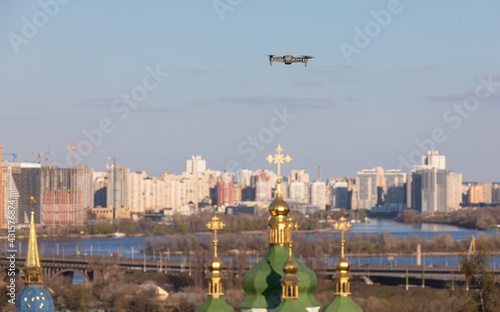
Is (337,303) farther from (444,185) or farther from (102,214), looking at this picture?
(444,185)

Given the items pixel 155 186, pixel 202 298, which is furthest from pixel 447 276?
pixel 155 186

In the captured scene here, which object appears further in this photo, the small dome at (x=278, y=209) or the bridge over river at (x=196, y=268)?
the bridge over river at (x=196, y=268)

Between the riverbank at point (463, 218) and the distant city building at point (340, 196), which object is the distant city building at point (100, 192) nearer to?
the riverbank at point (463, 218)

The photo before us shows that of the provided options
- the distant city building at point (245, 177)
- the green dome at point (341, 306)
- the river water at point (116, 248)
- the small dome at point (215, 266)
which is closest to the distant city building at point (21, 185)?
the river water at point (116, 248)

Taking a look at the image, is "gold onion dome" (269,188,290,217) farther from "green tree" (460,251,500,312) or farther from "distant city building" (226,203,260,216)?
"distant city building" (226,203,260,216)

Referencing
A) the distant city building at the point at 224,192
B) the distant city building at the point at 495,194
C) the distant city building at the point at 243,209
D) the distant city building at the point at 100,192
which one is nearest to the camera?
the distant city building at the point at 243,209

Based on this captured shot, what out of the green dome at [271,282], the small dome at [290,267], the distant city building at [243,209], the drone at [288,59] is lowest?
the distant city building at [243,209]

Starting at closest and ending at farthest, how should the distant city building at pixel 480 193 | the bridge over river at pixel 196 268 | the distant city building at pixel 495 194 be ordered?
the bridge over river at pixel 196 268 < the distant city building at pixel 480 193 < the distant city building at pixel 495 194
